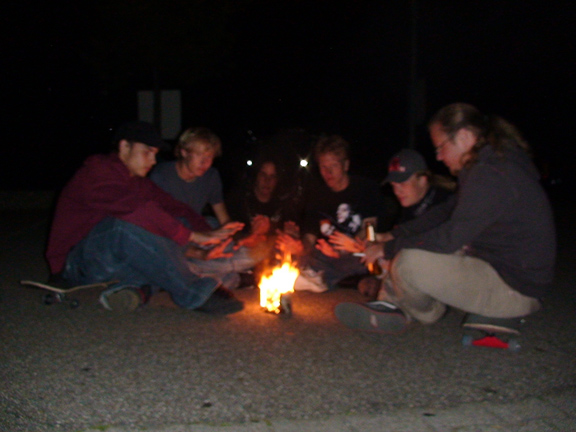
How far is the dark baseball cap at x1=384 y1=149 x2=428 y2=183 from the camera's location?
17.7 feet

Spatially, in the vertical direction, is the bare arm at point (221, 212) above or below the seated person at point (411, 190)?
below

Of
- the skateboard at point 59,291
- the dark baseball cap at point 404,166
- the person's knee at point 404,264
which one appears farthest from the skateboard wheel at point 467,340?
the skateboard at point 59,291

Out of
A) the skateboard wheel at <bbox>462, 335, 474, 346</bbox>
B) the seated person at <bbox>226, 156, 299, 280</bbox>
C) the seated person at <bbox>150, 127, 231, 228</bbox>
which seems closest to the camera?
the skateboard wheel at <bbox>462, 335, 474, 346</bbox>

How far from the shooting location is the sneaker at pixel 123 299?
5.14m

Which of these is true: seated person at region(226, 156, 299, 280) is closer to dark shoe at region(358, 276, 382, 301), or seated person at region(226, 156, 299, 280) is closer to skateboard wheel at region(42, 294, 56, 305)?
dark shoe at region(358, 276, 382, 301)

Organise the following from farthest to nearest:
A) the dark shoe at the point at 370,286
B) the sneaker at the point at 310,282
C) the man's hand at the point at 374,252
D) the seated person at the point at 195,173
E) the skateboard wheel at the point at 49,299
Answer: the sneaker at the point at 310,282 → the seated person at the point at 195,173 → the dark shoe at the point at 370,286 → the skateboard wheel at the point at 49,299 → the man's hand at the point at 374,252

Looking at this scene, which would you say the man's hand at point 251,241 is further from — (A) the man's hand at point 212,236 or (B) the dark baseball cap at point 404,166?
(B) the dark baseball cap at point 404,166

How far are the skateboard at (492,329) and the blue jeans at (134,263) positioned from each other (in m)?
1.93

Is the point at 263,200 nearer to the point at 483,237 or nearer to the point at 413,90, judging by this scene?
the point at 483,237

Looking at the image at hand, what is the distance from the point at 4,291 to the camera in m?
6.21

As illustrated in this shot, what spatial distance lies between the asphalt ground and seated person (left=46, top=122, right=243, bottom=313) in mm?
215

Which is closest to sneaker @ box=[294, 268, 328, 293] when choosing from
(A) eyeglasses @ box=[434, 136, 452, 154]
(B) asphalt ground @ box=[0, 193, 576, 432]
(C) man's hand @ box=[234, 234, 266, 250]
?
(B) asphalt ground @ box=[0, 193, 576, 432]

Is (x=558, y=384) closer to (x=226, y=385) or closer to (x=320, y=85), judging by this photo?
(x=226, y=385)

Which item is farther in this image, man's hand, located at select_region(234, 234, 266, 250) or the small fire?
man's hand, located at select_region(234, 234, 266, 250)
